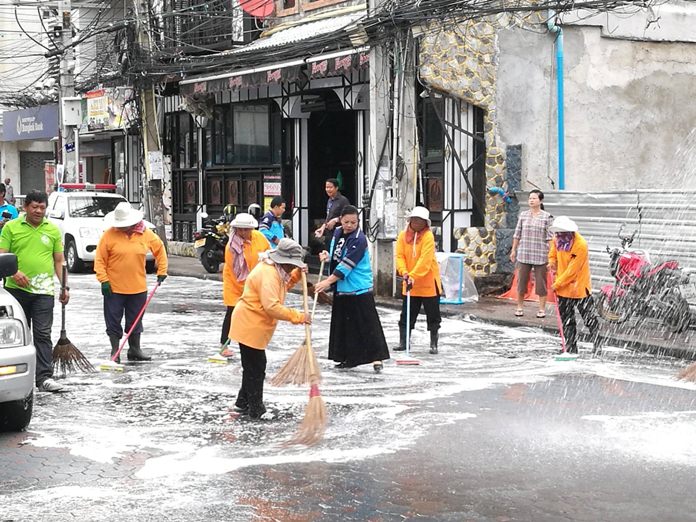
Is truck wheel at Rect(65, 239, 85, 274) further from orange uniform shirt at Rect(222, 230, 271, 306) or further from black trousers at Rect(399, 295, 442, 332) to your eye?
black trousers at Rect(399, 295, 442, 332)

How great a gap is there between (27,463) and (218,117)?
2043 centimetres

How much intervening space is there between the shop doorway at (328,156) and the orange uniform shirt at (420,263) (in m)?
11.6

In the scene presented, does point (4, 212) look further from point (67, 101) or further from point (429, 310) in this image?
point (67, 101)

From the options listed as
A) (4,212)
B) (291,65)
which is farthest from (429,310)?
(291,65)

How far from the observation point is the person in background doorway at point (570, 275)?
12.0 meters

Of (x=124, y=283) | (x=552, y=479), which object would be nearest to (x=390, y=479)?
(x=552, y=479)

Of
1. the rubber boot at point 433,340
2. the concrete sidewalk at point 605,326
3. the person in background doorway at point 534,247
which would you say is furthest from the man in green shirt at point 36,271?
the person in background doorway at point 534,247

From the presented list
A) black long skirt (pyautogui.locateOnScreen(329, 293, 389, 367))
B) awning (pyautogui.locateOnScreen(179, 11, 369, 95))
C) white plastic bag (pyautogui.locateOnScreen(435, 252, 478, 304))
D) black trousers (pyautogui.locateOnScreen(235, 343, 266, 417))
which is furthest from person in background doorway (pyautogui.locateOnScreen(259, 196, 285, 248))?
black trousers (pyautogui.locateOnScreen(235, 343, 266, 417))

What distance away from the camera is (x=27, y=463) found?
7188 millimetres

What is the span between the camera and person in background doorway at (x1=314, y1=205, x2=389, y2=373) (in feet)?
35.2

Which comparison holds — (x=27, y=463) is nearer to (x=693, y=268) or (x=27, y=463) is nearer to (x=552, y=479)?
(x=552, y=479)

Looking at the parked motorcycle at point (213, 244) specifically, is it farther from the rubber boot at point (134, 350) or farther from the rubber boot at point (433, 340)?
the rubber boot at point (134, 350)

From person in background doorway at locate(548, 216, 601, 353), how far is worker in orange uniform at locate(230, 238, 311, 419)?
4293 millimetres

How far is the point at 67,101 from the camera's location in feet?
92.1
